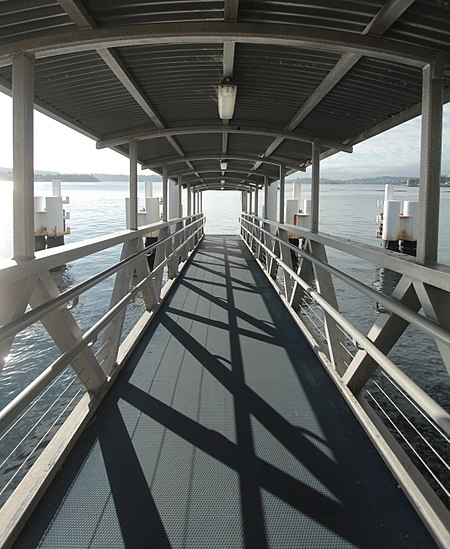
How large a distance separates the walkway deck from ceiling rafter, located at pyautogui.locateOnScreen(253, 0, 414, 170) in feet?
6.51

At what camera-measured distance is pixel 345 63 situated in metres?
2.71

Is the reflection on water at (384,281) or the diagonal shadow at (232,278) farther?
the reflection on water at (384,281)

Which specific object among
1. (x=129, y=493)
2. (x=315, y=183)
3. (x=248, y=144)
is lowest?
(x=129, y=493)

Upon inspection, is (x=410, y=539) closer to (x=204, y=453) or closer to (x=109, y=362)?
(x=204, y=453)

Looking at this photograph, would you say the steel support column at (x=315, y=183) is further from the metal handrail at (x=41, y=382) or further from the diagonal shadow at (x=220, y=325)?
the metal handrail at (x=41, y=382)

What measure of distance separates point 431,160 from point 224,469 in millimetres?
1789

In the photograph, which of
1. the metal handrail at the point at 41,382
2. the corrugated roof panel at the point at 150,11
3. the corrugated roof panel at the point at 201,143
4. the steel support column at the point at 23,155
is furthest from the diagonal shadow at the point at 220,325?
the corrugated roof panel at the point at 150,11

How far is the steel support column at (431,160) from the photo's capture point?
231 centimetres

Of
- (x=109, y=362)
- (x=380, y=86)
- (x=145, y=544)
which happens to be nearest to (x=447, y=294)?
(x=145, y=544)

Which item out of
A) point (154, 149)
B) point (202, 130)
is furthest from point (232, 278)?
point (202, 130)

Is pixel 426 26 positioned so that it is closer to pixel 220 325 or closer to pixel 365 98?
pixel 365 98

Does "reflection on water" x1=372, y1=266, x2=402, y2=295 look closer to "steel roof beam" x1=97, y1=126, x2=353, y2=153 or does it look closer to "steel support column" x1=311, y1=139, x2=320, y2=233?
"steel support column" x1=311, y1=139, x2=320, y2=233

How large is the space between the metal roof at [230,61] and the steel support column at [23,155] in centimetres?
10

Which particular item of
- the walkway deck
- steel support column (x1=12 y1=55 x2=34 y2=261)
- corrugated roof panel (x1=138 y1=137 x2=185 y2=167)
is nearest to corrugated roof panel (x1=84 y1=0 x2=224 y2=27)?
steel support column (x1=12 y1=55 x2=34 y2=261)
